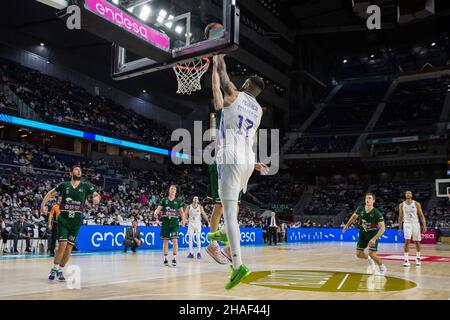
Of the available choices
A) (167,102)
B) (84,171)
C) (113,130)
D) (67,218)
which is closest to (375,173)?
(167,102)

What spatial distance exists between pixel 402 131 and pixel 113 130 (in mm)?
26836

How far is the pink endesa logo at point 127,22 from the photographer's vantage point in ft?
24.8

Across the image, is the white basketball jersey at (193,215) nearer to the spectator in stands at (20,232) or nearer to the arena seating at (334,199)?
the spectator in stands at (20,232)

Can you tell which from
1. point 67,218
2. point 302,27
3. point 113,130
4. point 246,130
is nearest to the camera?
point 246,130

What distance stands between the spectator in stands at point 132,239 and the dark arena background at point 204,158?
56 mm

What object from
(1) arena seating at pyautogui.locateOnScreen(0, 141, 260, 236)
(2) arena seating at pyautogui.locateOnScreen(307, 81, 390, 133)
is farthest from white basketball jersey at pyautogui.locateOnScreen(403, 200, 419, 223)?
(2) arena seating at pyautogui.locateOnScreen(307, 81, 390, 133)

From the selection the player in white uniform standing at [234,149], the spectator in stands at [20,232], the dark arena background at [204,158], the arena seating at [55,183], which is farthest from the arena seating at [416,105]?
the player in white uniform standing at [234,149]

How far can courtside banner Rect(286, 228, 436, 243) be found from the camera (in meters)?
30.0

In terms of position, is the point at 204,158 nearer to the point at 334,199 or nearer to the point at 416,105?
the point at 334,199

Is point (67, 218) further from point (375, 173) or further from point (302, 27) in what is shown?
point (375, 173)

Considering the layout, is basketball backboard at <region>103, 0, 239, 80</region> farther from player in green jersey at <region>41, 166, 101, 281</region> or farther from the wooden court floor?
the wooden court floor

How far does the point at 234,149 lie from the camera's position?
4539 mm

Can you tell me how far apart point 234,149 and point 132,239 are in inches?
533

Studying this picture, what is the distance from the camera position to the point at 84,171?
2727cm
